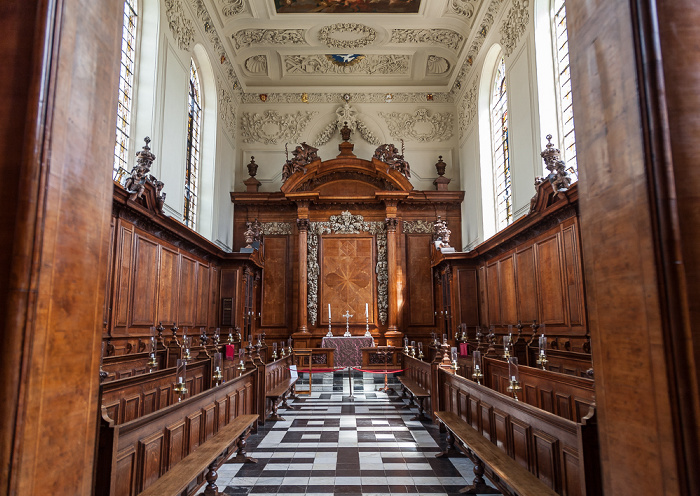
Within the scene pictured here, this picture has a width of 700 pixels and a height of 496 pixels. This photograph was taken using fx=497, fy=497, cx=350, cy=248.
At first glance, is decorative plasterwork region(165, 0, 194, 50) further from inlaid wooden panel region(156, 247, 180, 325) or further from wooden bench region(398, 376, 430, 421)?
wooden bench region(398, 376, 430, 421)

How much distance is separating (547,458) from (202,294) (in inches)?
377

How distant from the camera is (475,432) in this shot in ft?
16.7

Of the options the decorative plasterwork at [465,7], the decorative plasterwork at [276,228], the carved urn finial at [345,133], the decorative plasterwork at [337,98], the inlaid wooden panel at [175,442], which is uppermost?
the decorative plasterwork at [465,7]

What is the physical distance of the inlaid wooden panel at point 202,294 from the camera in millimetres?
11391

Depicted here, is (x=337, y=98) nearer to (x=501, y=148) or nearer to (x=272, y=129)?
(x=272, y=129)

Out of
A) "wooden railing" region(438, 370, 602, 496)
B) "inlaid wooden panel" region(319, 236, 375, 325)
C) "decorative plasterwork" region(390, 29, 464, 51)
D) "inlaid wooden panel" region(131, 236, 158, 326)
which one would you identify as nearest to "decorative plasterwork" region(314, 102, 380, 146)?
"decorative plasterwork" region(390, 29, 464, 51)

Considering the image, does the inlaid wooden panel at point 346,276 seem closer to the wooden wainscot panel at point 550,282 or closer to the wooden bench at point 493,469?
the wooden wainscot panel at point 550,282

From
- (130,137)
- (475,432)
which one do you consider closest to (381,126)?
(130,137)

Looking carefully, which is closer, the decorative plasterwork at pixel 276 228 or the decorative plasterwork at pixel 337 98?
the decorative plasterwork at pixel 276 228

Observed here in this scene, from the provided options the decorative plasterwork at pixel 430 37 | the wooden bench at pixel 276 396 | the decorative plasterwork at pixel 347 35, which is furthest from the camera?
the decorative plasterwork at pixel 430 37

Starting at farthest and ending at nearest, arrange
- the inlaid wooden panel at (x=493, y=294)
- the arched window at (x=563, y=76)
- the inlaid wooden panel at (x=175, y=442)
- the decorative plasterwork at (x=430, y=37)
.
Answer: the decorative plasterwork at (x=430, y=37) → the inlaid wooden panel at (x=493, y=294) → the arched window at (x=563, y=76) → the inlaid wooden panel at (x=175, y=442)

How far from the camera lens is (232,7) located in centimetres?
1311

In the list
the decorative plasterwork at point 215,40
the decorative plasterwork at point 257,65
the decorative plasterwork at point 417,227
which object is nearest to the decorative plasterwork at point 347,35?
the decorative plasterwork at point 257,65

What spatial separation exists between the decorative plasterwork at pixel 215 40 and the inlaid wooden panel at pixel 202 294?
613 centimetres
